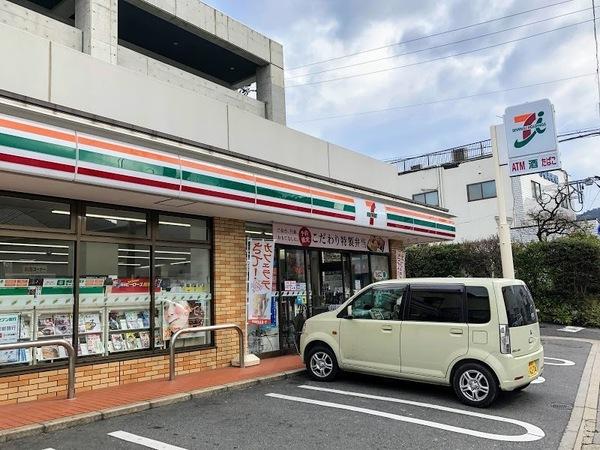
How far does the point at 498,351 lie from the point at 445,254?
13870 millimetres

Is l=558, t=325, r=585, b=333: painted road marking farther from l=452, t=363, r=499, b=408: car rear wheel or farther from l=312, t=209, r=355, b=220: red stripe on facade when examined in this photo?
l=452, t=363, r=499, b=408: car rear wheel

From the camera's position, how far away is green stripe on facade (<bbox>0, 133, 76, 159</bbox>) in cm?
554

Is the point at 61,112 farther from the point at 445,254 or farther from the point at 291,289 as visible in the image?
the point at 445,254

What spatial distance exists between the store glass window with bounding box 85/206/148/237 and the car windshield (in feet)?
18.4

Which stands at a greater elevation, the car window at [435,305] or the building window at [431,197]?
the building window at [431,197]

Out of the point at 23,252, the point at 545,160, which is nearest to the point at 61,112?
the point at 23,252

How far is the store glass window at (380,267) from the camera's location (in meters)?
13.5

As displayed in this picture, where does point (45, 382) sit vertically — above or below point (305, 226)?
below

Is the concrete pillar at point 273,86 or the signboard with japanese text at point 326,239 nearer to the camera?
the signboard with japanese text at point 326,239

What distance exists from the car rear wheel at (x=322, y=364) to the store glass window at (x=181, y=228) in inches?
113

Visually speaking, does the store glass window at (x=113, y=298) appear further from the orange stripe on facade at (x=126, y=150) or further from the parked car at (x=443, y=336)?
the parked car at (x=443, y=336)

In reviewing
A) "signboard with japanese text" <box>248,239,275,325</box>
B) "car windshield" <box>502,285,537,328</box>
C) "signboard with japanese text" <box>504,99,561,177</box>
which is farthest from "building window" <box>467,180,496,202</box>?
"car windshield" <box>502,285,537,328</box>

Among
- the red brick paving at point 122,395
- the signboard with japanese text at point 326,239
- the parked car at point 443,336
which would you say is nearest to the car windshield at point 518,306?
the parked car at point 443,336

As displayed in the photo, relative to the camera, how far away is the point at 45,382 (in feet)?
22.5
